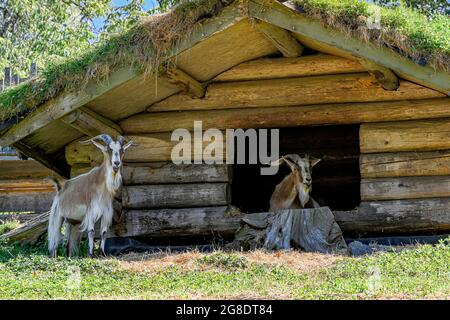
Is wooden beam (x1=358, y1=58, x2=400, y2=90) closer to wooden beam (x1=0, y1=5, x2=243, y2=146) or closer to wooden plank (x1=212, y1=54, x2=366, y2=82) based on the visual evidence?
wooden plank (x1=212, y1=54, x2=366, y2=82)

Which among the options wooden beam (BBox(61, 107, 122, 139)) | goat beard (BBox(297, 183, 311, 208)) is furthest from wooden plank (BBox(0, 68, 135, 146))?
goat beard (BBox(297, 183, 311, 208))

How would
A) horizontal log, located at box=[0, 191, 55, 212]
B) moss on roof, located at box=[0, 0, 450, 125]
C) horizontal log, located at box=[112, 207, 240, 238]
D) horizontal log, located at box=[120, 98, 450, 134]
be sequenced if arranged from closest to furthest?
moss on roof, located at box=[0, 0, 450, 125] < horizontal log, located at box=[120, 98, 450, 134] < horizontal log, located at box=[112, 207, 240, 238] < horizontal log, located at box=[0, 191, 55, 212]

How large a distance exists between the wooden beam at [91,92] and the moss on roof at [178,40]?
8 cm

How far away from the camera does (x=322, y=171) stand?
1667cm

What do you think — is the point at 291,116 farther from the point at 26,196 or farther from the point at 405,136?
the point at 26,196

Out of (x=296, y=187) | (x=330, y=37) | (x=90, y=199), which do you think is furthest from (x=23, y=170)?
(x=330, y=37)

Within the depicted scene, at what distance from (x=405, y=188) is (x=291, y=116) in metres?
2.10

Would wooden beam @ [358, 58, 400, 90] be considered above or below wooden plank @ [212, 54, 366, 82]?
below

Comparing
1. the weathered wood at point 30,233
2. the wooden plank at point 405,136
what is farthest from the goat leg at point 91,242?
the wooden plank at point 405,136

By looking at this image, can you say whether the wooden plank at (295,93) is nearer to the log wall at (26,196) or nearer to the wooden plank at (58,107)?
the wooden plank at (58,107)

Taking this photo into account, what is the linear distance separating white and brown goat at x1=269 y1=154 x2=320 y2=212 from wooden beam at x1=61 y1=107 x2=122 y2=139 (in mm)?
2842

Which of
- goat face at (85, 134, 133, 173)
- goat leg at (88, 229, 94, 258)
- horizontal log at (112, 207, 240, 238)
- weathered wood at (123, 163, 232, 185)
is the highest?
goat face at (85, 134, 133, 173)

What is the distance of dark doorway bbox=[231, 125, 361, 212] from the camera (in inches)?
642

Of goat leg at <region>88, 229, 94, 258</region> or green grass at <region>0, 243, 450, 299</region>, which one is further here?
goat leg at <region>88, 229, 94, 258</region>
